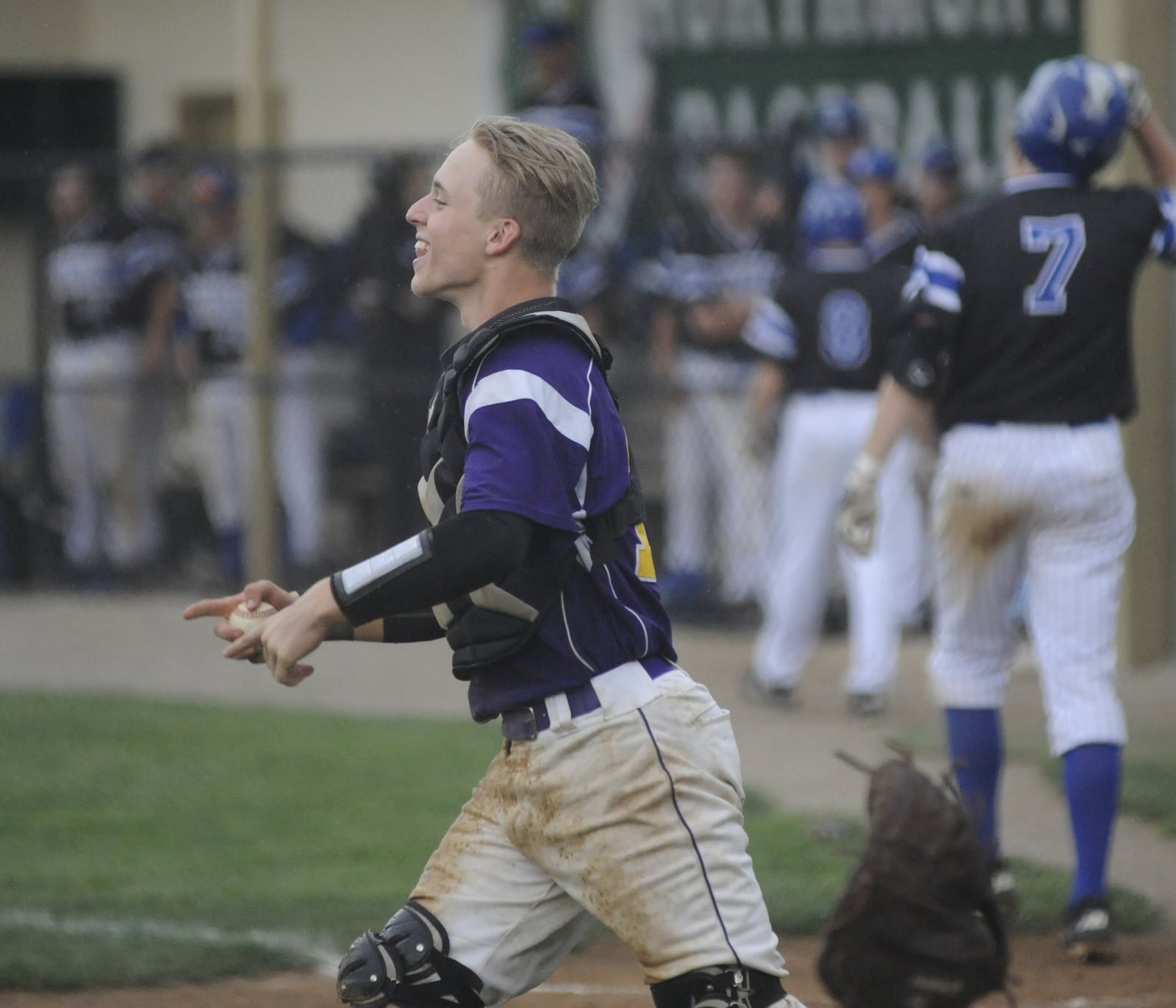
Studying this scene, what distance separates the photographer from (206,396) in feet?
36.0

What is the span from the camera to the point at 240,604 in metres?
3.34

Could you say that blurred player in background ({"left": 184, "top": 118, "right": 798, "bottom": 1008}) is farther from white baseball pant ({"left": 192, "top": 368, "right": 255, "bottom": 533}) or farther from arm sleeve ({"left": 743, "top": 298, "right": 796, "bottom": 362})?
white baseball pant ({"left": 192, "top": 368, "right": 255, "bottom": 533})

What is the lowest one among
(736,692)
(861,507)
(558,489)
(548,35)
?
(736,692)

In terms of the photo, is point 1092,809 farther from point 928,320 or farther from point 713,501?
point 713,501

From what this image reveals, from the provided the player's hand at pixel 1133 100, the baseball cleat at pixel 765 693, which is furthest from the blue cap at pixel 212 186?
the player's hand at pixel 1133 100

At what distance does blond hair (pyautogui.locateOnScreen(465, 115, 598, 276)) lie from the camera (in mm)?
3285

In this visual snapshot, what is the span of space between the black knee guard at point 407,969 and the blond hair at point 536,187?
45.5 inches

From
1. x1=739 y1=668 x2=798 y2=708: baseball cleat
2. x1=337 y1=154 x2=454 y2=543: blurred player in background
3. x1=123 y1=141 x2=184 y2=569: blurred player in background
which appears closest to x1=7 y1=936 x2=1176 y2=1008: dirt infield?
x1=739 y1=668 x2=798 y2=708: baseball cleat

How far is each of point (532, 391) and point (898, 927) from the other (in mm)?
1007

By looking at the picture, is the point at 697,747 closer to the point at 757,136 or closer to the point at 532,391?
the point at 532,391

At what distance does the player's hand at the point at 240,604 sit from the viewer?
131 inches

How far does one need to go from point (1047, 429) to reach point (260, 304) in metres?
6.30

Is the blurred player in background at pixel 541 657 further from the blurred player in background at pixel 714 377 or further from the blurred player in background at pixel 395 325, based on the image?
the blurred player in background at pixel 395 325

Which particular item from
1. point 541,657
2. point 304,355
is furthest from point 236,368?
point 541,657
